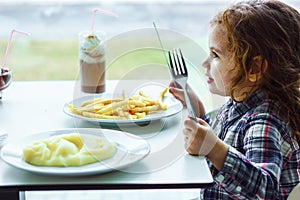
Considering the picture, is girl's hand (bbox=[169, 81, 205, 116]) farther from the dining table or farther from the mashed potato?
the mashed potato

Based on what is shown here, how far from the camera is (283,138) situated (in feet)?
3.91

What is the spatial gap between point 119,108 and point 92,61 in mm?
304

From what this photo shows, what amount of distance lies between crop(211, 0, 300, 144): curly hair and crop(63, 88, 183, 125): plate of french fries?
0.25m

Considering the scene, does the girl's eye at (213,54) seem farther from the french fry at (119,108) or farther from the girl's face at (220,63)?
the french fry at (119,108)

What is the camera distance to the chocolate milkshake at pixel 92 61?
1604 millimetres

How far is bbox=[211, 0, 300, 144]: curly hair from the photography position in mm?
1271

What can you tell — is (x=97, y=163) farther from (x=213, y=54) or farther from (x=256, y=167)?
(x=213, y=54)

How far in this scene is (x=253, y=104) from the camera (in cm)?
129

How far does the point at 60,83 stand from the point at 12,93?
17cm

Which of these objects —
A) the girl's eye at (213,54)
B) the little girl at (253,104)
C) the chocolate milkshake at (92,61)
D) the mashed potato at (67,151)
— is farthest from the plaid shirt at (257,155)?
the chocolate milkshake at (92,61)

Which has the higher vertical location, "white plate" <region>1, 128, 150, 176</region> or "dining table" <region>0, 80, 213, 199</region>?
"white plate" <region>1, 128, 150, 176</region>

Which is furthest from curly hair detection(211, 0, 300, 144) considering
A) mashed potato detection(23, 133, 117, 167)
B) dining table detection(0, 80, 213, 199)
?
mashed potato detection(23, 133, 117, 167)

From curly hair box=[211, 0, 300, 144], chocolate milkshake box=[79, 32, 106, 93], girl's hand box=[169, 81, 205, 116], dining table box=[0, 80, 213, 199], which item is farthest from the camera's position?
chocolate milkshake box=[79, 32, 106, 93]

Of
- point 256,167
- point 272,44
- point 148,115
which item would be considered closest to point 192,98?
point 148,115
